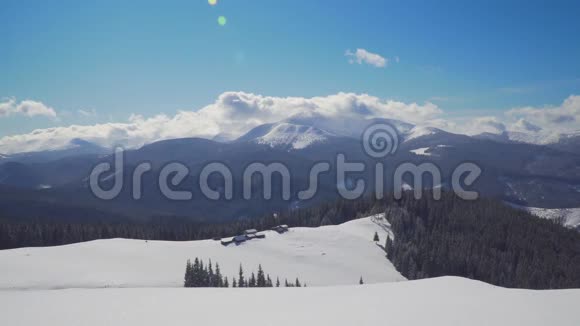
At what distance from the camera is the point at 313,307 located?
19562 millimetres

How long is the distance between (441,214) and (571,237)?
194ft

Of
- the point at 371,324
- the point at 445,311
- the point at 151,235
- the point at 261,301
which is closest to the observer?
the point at 371,324

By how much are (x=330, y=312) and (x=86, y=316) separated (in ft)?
47.7

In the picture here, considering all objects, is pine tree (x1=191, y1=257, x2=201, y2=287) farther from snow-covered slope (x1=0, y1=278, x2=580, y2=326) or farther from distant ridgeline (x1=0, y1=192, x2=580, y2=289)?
distant ridgeline (x1=0, y1=192, x2=580, y2=289)

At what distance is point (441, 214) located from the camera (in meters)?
146

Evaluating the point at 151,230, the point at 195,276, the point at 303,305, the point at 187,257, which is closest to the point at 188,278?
the point at 195,276

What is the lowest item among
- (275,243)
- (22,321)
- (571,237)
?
(571,237)

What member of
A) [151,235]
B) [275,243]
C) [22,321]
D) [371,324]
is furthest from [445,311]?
[151,235]

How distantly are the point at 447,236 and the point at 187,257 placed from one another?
311ft

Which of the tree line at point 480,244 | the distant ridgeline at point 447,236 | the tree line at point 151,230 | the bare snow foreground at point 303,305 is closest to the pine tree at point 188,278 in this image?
the bare snow foreground at point 303,305

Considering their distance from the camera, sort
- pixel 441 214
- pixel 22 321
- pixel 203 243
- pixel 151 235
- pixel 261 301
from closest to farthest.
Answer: pixel 22 321, pixel 261 301, pixel 203 243, pixel 151 235, pixel 441 214

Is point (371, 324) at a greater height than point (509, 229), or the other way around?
point (371, 324)

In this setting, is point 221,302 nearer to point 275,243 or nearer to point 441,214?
point 275,243

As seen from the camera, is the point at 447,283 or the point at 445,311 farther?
the point at 447,283
